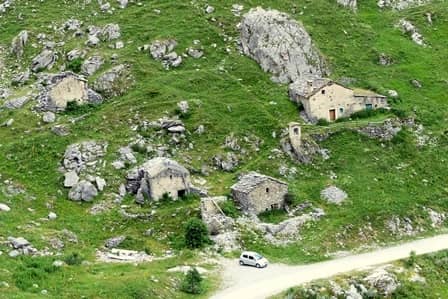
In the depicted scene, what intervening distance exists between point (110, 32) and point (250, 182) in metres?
38.3

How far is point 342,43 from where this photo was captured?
337ft

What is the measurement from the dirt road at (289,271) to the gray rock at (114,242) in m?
9.69

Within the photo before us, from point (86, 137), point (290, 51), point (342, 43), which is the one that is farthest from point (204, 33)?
point (86, 137)

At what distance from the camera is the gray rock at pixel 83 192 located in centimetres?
7006

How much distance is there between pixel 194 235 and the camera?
6350 cm

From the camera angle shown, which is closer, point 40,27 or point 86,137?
point 86,137

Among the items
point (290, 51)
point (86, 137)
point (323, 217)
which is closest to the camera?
point (323, 217)

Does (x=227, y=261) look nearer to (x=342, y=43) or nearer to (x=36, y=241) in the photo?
(x=36, y=241)

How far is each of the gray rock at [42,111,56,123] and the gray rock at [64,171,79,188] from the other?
439 inches

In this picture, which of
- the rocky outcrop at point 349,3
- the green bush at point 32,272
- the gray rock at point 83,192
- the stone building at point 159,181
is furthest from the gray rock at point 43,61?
the rocky outcrop at point 349,3

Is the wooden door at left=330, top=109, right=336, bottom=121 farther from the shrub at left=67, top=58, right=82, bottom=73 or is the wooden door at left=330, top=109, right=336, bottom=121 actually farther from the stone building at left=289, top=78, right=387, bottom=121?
the shrub at left=67, top=58, right=82, bottom=73

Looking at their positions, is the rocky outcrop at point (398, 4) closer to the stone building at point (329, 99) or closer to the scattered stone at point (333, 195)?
the stone building at point (329, 99)

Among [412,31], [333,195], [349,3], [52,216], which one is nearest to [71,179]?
[52,216]

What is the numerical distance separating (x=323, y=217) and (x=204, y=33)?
126ft
